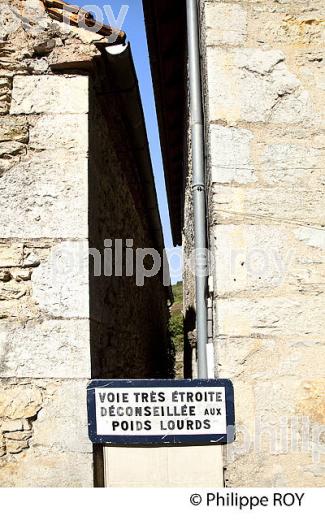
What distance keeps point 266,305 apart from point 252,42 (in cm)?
144

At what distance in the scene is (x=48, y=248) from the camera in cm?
271

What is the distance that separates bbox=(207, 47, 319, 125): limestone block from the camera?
2648 mm

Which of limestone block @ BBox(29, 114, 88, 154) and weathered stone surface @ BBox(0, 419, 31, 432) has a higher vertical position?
limestone block @ BBox(29, 114, 88, 154)

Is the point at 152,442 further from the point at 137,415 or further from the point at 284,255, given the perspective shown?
the point at 284,255

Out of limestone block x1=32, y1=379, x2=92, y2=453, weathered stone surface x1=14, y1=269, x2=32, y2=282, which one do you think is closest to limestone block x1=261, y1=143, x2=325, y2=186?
weathered stone surface x1=14, y1=269, x2=32, y2=282

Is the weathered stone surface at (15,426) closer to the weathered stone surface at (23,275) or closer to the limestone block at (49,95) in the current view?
the weathered stone surface at (23,275)

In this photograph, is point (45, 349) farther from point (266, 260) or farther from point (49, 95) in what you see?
point (49, 95)

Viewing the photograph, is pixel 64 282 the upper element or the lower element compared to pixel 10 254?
lower

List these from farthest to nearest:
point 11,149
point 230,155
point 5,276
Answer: point 11,149 < point 5,276 < point 230,155

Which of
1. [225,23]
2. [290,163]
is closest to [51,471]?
[290,163]

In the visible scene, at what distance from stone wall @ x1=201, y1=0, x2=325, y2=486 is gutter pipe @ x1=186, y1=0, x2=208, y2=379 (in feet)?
0.49

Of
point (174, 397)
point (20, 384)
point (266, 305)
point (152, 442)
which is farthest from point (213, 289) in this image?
point (20, 384)

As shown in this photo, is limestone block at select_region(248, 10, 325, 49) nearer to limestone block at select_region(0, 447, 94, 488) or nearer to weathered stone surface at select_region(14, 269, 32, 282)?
weathered stone surface at select_region(14, 269, 32, 282)

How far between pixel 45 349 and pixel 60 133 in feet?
3.96
